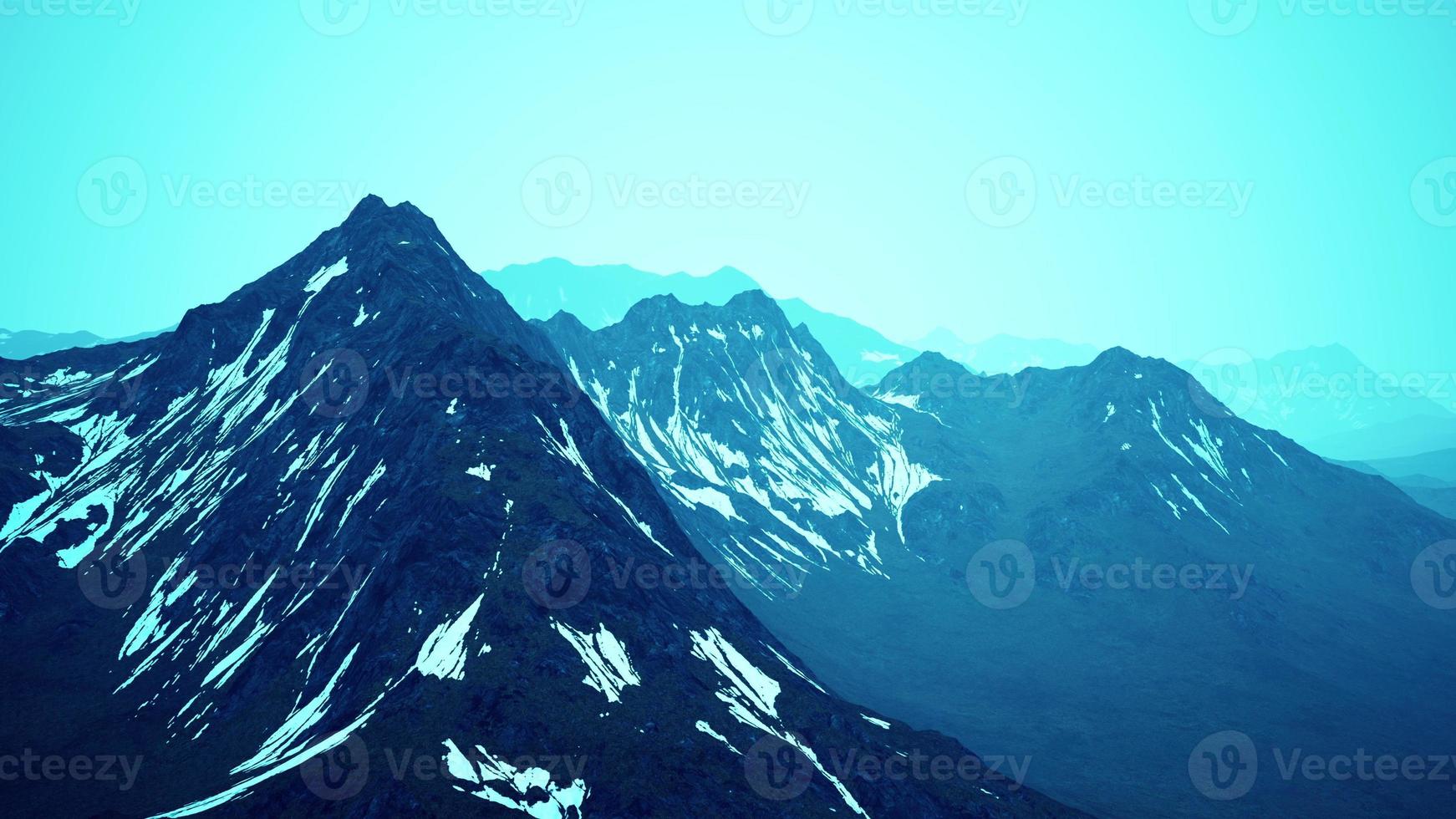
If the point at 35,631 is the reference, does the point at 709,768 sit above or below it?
above

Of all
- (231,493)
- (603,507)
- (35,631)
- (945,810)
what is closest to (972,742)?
(945,810)

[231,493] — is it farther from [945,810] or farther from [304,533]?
[945,810]

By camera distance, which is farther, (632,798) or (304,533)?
(304,533)

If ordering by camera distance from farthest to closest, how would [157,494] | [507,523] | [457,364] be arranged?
[157,494]
[457,364]
[507,523]

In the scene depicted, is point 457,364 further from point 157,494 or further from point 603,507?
point 157,494

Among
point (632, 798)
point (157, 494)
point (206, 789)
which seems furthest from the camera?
point (157, 494)

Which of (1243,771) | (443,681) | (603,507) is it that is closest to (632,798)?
(443,681)

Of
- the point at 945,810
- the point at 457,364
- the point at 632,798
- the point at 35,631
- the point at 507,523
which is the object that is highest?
the point at 457,364
